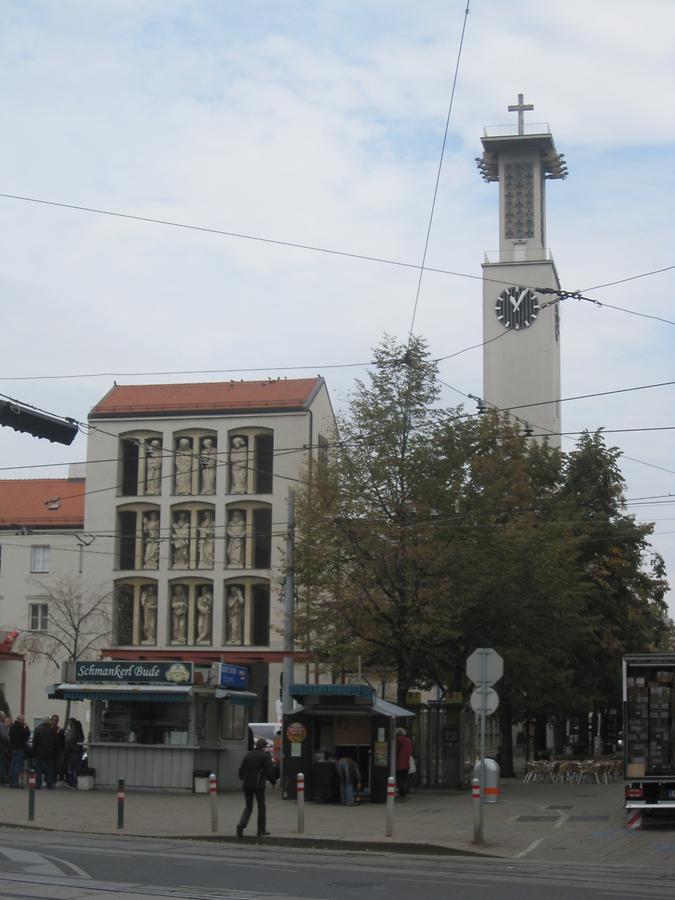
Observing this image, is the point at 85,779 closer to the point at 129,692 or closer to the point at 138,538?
the point at 129,692

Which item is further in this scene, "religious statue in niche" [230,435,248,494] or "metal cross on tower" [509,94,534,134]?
"metal cross on tower" [509,94,534,134]

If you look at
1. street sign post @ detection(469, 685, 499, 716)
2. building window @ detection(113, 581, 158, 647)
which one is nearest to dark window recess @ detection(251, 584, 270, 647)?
building window @ detection(113, 581, 158, 647)

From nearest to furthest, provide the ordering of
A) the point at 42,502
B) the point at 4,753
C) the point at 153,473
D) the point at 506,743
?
the point at 4,753, the point at 506,743, the point at 153,473, the point at 42,502

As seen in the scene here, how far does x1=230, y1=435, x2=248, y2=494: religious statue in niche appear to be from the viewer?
61.1 metres

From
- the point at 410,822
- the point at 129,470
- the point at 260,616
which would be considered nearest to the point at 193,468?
the point at 129,470

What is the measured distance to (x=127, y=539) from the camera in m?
62.8

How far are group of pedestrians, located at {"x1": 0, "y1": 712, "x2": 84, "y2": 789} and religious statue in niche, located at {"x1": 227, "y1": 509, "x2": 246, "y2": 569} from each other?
28203mm

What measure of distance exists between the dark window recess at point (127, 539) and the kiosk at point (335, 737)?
34337mm

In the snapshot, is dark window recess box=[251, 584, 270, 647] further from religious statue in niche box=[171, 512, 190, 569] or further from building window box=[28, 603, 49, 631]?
building window box=[28, 603, 49, 631]

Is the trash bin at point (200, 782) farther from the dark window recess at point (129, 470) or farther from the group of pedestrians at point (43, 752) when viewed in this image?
the dark window recess at point (129, 470)

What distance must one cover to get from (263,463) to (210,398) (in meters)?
4.21

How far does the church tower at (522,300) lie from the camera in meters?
78.0

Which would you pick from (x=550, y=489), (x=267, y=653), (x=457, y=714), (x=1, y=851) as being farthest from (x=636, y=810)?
(x=267, y=653)

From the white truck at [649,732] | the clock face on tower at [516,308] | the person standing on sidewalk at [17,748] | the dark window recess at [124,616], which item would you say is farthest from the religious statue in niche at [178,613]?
the white truck at [649,732]
